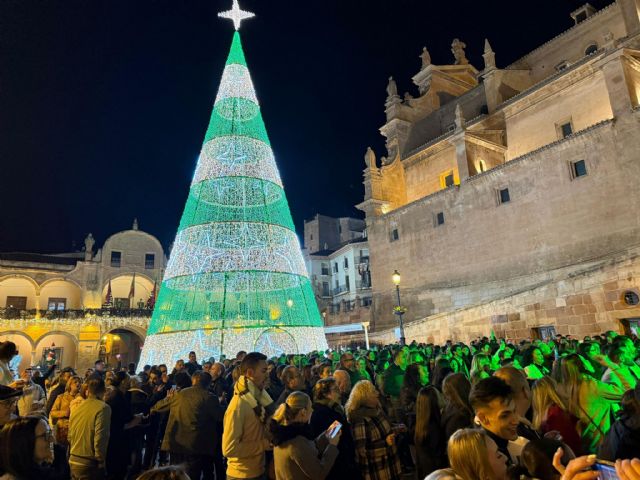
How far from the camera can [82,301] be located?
117 feet

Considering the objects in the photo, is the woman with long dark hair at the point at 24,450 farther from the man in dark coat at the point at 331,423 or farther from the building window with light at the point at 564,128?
the building window with light at the point at 564,128

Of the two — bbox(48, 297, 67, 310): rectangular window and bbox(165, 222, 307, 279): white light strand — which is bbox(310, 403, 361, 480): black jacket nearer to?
bbox(165, 222, 307, 279): white light strand

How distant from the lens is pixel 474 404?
9.14 feet

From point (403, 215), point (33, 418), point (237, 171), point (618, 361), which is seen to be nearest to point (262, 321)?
point (237, 171)

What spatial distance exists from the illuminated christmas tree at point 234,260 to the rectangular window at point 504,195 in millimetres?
14068

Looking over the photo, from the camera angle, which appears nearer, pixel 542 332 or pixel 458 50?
pixel 542 332

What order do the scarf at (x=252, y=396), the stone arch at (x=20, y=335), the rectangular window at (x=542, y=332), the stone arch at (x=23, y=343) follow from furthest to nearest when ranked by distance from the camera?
the stone arch at (x=23, y=343) < the stone arch at (x=20, y=335) < the rectangular window at (x=542, y=332) < the scarf at (x=252, y=396)

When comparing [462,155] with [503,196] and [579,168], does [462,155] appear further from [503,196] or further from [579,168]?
[579,168]

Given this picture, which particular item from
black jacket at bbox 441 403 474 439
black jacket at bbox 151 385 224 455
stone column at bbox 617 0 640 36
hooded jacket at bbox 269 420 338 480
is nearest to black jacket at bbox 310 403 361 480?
hooded jacket at bbox 269 420 338 480

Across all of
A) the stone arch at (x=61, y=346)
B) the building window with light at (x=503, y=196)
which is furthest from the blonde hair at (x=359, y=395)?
the stone arch at (x=61, y=346)

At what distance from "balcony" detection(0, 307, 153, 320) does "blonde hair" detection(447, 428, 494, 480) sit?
3730 cm

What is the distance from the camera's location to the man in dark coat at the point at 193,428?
16.3 ft

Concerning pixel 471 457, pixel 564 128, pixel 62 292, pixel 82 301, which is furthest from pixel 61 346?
pixel 564 128

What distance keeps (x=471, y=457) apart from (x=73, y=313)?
38488 mm
